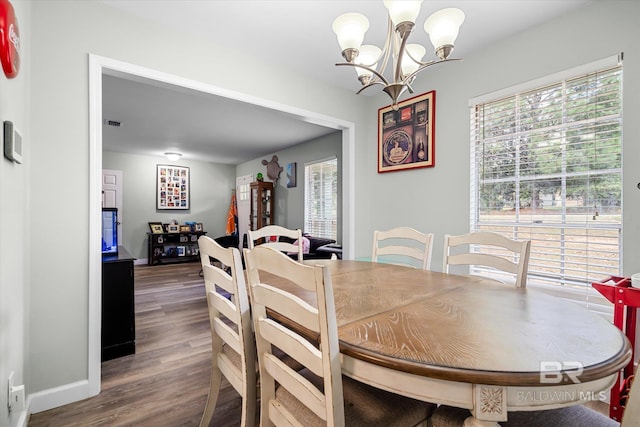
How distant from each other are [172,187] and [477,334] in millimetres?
7326

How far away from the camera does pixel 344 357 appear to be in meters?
0.82

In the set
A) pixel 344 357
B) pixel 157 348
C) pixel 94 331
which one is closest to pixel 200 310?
pixel 157 348

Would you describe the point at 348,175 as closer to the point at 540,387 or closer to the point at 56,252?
the point at 56,252

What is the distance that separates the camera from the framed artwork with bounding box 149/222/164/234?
651cm

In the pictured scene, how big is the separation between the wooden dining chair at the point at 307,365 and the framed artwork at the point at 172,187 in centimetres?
673

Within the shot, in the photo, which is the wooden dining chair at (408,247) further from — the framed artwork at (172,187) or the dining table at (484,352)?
the framed artwork at (172,187)

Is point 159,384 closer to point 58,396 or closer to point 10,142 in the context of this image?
point 58,396

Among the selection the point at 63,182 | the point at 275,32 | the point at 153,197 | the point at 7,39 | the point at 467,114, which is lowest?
the point at 63,182

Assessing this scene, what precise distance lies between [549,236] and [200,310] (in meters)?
3.40

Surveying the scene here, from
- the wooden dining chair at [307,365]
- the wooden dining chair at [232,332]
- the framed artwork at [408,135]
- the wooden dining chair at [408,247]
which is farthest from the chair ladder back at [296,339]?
the framed artwork at [408,135]

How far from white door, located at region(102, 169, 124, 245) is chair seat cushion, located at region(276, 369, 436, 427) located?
6.50 metres

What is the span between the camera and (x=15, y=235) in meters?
1.40

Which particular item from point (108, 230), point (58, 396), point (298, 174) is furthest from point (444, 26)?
point (298, 174)

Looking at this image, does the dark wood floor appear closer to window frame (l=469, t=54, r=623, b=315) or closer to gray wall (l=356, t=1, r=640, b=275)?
gray wall (l=356, t=1, r=640, b=275)
